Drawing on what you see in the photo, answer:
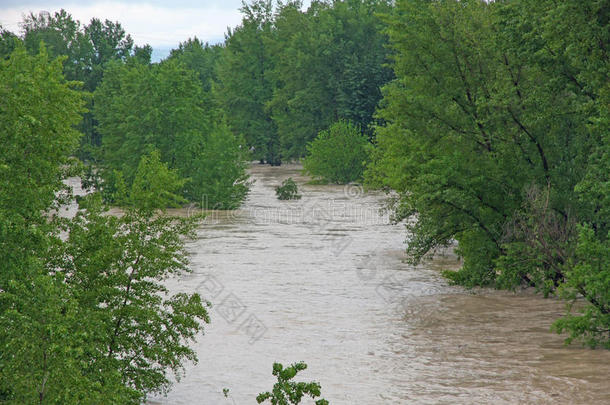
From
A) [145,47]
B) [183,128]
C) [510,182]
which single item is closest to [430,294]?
[510,182]

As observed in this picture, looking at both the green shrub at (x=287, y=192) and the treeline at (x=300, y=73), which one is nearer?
the green shrub at (x=287, y=192)

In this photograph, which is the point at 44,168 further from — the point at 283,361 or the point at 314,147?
the point at 314,147

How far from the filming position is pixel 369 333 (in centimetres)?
2042

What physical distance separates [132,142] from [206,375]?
36730 millimetres

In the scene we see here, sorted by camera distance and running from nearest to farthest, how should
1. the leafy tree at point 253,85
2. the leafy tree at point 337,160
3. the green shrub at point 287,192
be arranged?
the green shrub at point 287,192 < the leafy tree at point 337,160 < the leafy tree at point 253,85

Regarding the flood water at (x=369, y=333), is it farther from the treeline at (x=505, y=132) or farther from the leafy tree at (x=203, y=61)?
the leafy tree at (x=203, y=61)

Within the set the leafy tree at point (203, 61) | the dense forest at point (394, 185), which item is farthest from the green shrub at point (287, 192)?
the leafy tree at point (203, 61)

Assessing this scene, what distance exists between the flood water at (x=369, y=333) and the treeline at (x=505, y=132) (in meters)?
1.42

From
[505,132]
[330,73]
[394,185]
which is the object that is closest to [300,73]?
[330,73]

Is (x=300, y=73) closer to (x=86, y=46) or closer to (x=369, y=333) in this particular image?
(x=86, y=46)

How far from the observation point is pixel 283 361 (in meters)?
17.7

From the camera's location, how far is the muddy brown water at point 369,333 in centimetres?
1570

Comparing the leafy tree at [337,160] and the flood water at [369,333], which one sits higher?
the leafy tree at [337,160]

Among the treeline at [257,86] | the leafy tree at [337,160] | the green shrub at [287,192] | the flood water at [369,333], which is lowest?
the flood water at [369,333]
